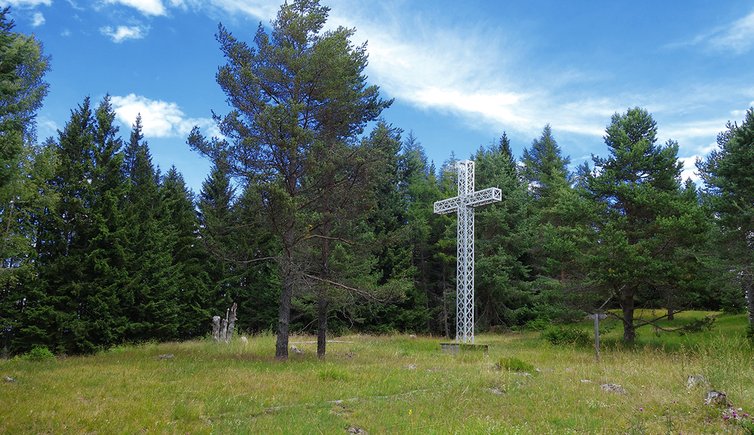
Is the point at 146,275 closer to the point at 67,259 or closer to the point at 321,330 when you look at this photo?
the point at 67,259

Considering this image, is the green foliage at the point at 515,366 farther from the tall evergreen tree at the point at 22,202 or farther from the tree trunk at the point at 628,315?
the tall evergreen tree at the point at 22,202

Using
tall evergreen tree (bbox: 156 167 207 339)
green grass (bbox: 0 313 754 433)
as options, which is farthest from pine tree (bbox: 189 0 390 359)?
tall evergreen tree (bbox: 156 167 207 339)

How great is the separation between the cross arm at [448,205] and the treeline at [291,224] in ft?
13.6

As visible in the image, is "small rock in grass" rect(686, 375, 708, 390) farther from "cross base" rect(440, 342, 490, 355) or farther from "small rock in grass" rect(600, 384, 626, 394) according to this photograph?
"cross base" rect(440, 342, 490, 355)

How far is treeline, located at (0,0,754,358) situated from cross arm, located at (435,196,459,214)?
163 inches

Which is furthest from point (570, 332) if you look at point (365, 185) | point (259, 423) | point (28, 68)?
point (28, 68)

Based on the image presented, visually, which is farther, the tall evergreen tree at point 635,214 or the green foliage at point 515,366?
the tall evergreen tree at point 635,214

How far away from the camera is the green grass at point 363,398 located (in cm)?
644

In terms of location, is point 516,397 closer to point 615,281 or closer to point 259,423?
point 259,423

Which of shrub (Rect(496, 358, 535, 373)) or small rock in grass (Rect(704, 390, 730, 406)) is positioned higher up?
small rock in grass (Rect(704, 390, 730, 406))


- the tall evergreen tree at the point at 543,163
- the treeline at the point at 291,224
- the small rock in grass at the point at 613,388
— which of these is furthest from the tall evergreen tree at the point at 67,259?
the tall evergreen tree at the point at 543,163

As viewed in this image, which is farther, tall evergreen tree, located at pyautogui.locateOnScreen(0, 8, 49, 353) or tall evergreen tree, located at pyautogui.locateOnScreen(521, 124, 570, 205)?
tall evergreen tree, located at pyautogui.locateOnScreen(521, 124, 570, 205)

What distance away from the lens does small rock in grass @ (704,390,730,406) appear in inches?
270

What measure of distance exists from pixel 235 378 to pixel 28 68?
56.6 ft
